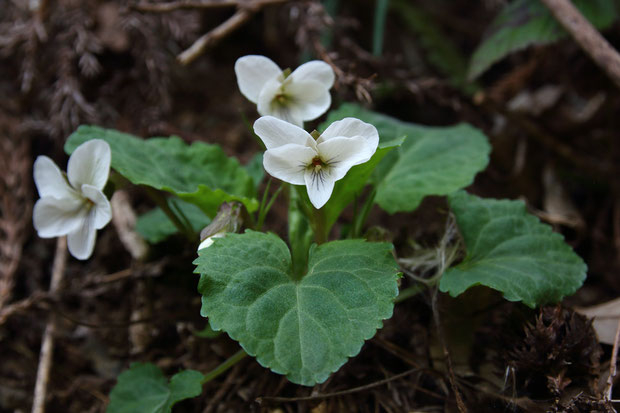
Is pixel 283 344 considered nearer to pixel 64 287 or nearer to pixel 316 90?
pixel 316 90

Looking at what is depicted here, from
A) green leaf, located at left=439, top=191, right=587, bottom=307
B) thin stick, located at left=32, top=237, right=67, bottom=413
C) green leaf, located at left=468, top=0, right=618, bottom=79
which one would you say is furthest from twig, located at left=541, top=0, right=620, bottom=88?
thin stick, located at left=32, top=237, right=67, bottom=413

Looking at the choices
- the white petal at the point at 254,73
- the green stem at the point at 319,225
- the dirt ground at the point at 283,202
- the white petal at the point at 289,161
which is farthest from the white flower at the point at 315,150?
the dirt ground at the point at 283,202

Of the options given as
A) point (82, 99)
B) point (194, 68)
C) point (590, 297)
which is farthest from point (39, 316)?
point (590, 297)

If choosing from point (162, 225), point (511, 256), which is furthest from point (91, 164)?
point (511, 256)

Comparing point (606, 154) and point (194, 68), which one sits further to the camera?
point (194, 68)

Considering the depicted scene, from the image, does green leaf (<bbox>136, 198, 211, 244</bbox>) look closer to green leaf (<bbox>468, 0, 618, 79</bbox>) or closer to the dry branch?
the dry branch

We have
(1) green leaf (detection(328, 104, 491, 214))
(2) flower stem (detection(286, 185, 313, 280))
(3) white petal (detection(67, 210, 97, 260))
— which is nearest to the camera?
(3) white petal (detection(67, 210, 97, 260))
